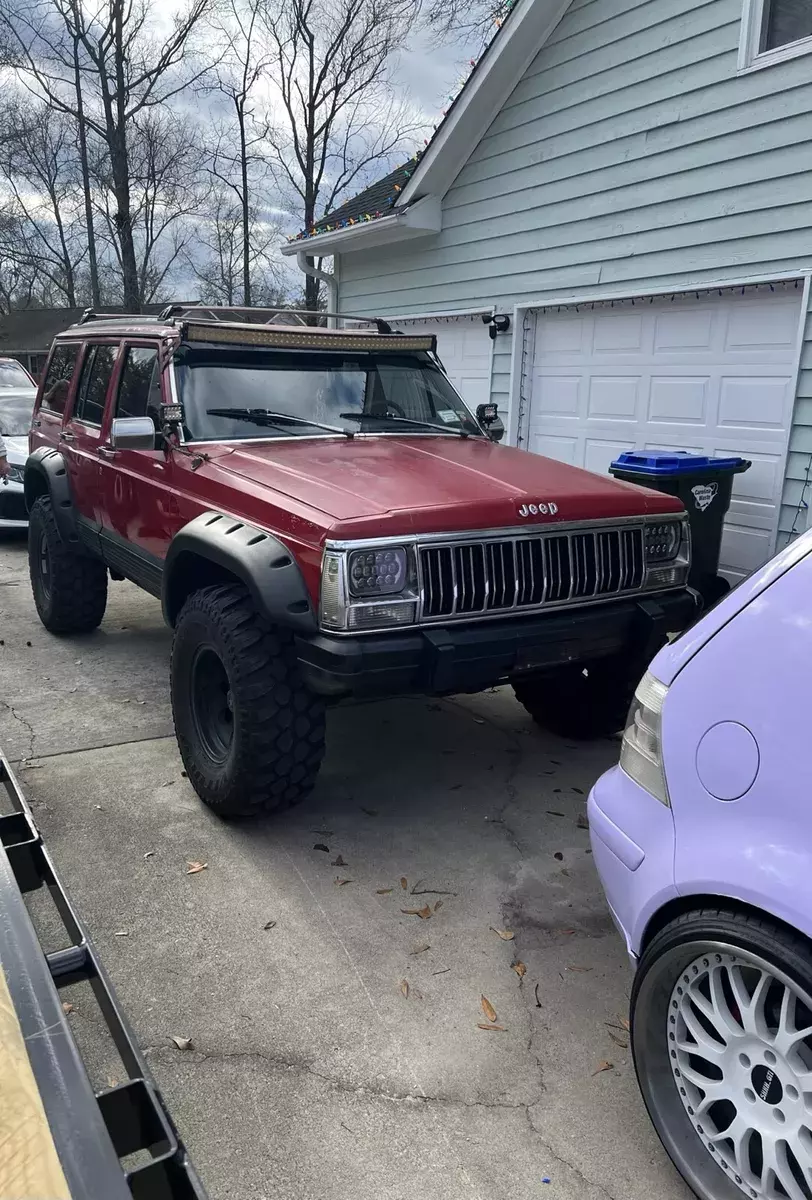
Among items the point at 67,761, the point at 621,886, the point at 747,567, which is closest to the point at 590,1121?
the point at 621,886

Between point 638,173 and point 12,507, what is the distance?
7182 mm

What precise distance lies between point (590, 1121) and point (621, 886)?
66 cm

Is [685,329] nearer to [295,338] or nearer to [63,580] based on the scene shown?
[295,338]

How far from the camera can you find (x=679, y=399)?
7133 millimetres

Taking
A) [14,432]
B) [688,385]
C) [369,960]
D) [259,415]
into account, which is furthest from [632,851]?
[14,432]

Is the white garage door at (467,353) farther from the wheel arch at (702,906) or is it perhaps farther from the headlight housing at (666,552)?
the wheel arch at (702,906)

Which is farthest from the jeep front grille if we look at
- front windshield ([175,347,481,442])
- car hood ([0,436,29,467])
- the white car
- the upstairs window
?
car hood ([0,436,29,467])

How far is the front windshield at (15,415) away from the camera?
10.9 m

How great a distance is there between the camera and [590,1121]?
229 centimetres

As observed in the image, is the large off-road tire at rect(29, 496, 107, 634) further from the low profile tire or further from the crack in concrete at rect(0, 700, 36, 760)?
the low profile tire

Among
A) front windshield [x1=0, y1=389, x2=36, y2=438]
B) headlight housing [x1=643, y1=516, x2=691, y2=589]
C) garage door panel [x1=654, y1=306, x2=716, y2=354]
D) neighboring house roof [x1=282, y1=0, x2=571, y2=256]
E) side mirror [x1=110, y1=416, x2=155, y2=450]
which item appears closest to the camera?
headlight housing [x1=643, y1=516, x2=691, y2=589]

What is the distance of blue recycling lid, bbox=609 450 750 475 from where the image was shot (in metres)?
6.20

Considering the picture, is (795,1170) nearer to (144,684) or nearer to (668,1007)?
(668,1007)

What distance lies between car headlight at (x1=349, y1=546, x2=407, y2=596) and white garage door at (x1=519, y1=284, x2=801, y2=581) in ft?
13.9
